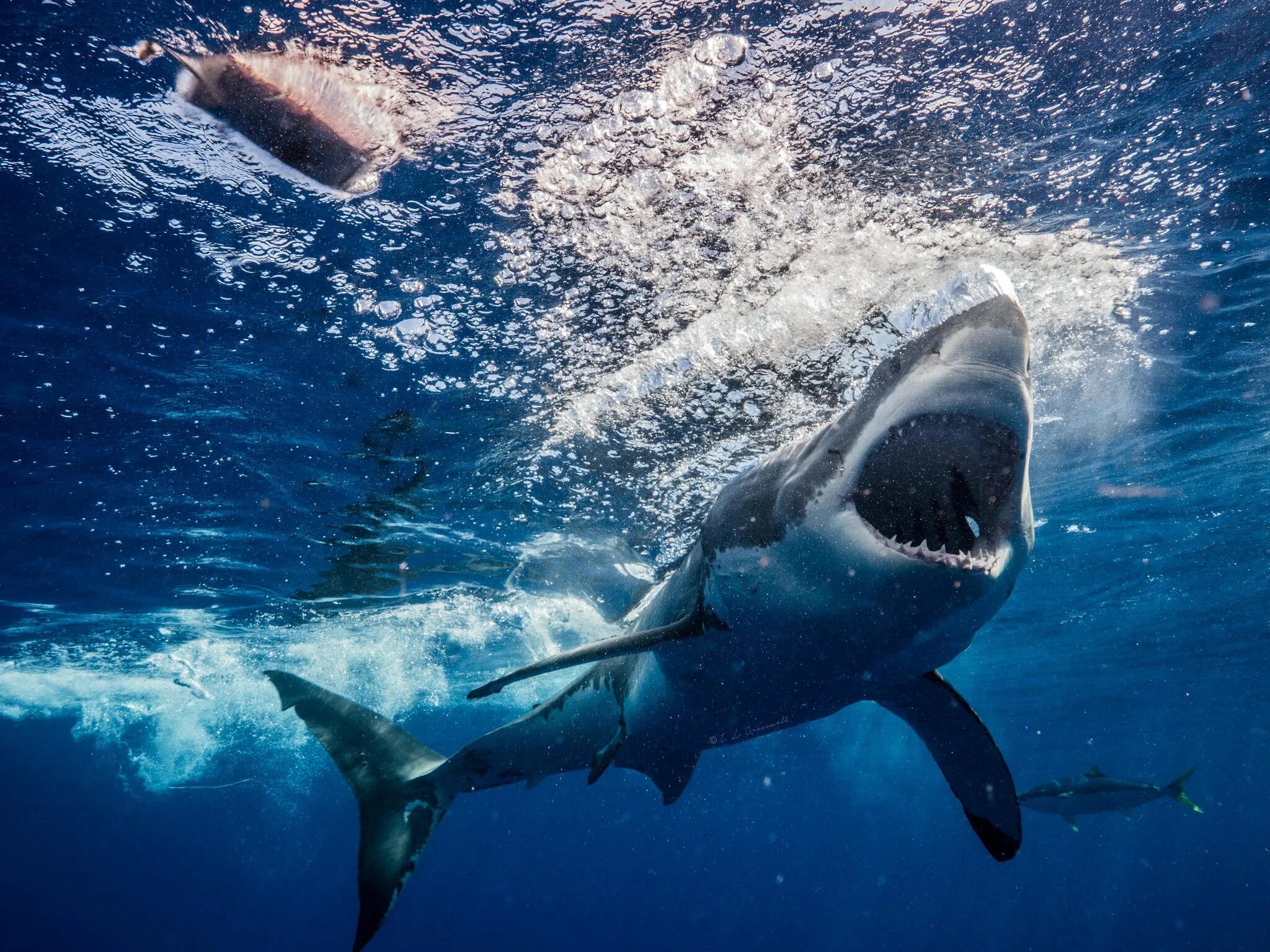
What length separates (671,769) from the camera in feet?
19.9

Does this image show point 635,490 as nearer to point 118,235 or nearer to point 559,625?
point 118,235

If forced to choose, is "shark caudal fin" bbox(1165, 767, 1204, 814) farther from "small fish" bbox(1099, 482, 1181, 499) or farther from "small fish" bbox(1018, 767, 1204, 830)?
"small fish" bbox(1099, 482, 1181, 499)

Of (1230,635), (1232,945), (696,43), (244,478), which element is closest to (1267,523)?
(1230,635)

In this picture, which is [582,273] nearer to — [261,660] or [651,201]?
[651,201]

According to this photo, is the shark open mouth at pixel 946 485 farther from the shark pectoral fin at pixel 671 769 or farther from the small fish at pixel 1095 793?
the small fish at pixel 1095 793

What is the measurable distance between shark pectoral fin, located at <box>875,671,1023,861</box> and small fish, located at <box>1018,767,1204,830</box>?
512 inches

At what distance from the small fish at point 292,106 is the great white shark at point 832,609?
4.06m

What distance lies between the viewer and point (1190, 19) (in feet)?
14.8

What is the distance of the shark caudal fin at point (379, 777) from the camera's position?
5.92 meters

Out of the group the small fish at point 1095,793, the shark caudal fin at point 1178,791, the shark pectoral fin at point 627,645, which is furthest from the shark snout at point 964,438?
the shark caudal fin at point 1178,791

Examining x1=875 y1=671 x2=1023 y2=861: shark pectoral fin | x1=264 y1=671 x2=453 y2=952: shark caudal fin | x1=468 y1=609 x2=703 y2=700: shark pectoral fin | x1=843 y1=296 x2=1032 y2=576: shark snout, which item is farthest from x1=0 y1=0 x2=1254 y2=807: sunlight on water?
x1=875 y1=671 x2=1023 y2=861: shark pectoral fin

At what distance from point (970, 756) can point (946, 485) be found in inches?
110

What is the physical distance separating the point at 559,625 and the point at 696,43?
20183mm

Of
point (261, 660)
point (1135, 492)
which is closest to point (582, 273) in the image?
point (1135, 492)
